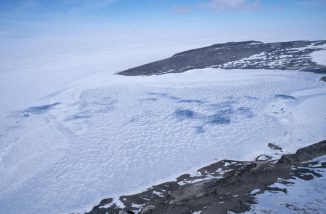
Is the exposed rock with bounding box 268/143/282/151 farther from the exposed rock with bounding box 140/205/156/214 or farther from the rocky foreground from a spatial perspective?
the exposed rock with bounding box 140/205/156/214

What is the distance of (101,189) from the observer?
23.1ft

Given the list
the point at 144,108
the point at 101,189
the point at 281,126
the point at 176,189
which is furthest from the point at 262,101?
the point at 101,189

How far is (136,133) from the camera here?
33.2 feet

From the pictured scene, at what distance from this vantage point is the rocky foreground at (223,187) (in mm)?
5660

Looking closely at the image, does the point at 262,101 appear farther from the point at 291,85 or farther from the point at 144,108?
the point at 144,108

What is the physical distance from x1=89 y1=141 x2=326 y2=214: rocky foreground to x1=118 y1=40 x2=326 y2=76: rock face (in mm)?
12903

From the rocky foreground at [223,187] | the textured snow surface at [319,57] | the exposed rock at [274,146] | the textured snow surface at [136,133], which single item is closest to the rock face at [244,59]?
the textured snow surface at [319,57]

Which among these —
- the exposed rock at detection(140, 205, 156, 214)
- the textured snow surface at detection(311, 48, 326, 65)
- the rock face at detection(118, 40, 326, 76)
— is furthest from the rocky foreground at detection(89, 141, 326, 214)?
the textured snow surface at detection(311, 48, 326, 65)

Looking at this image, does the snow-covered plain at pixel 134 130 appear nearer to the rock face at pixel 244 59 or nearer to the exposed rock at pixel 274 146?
the exposed rock at pixel 274 146

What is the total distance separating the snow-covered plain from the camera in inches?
290

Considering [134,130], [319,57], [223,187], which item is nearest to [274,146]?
[223,187]

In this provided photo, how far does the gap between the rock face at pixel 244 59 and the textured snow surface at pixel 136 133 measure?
3.43m

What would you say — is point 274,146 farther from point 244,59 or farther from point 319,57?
point 319,57

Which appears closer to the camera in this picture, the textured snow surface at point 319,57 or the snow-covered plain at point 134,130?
the snow-covered plain at point 134,130
